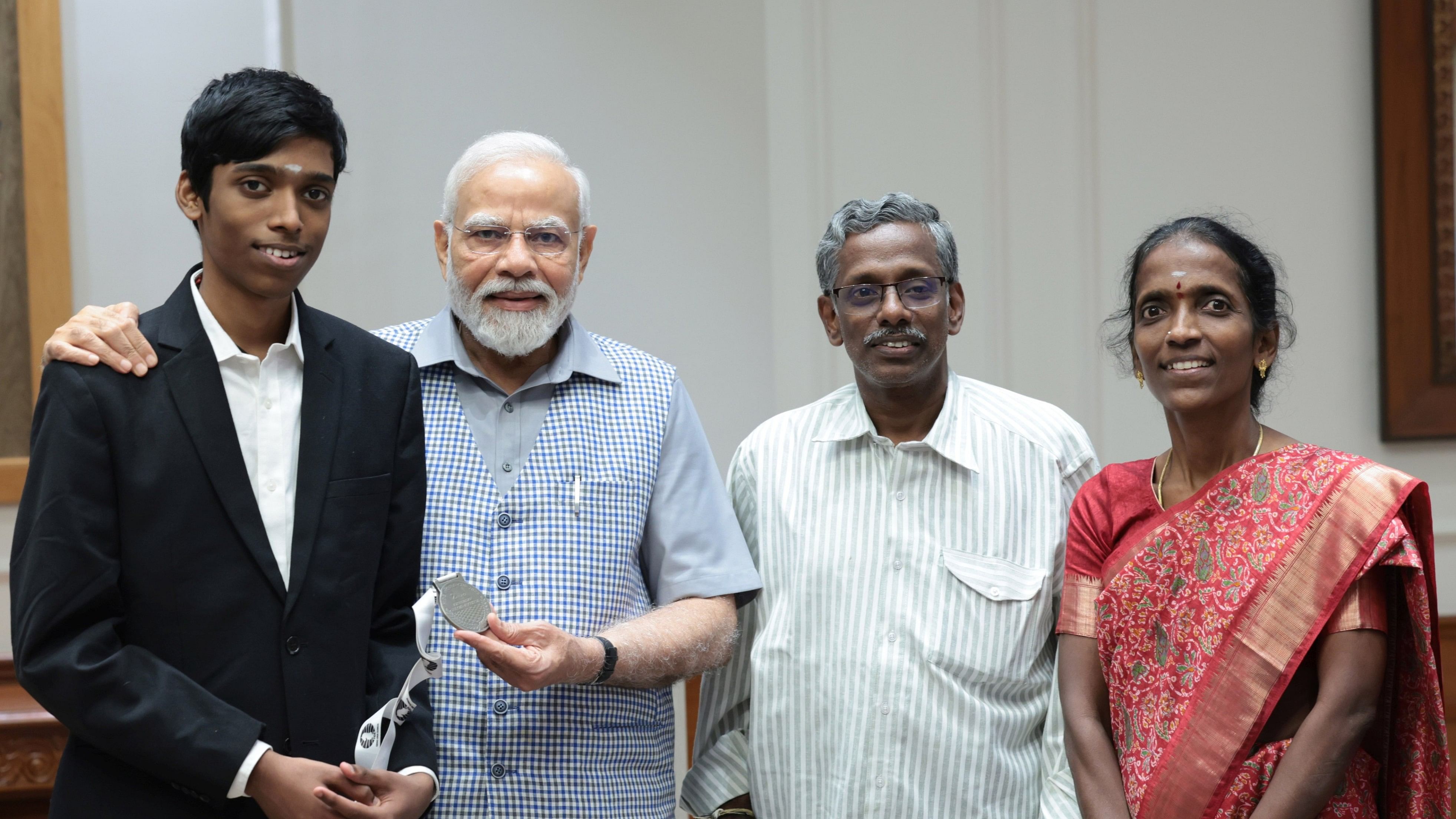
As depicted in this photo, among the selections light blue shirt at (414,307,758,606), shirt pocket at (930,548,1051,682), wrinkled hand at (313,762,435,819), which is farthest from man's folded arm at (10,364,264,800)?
shirt pocket at (930,548,1051,682)

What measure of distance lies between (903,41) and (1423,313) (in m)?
1.51

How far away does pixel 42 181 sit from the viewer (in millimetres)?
2686

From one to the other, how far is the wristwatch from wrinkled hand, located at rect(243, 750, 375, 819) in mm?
383

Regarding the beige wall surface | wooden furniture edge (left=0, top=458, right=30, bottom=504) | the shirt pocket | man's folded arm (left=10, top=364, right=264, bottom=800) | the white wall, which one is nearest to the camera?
man's folded arm (left=10, top=364, right=264, bottom=800)

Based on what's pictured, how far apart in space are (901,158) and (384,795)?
2.19 m

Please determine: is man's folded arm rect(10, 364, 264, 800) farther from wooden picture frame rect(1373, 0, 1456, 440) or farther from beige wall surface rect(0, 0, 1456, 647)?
wooden picture frame rect(1373, 0, 1456, 440)

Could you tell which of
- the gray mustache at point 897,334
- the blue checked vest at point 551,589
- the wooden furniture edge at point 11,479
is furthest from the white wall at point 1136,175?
the wooden furniture edge at point 11,479

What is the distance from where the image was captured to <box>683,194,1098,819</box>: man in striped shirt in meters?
1.82

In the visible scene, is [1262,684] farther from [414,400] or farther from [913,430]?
[414,400]

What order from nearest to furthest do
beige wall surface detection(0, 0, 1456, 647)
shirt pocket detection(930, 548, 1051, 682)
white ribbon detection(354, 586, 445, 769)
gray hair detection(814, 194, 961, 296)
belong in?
white ribbon detection(354, 586, 445, 769) → shirt pocket detection(930, 548, 1051, 682) → gray hair detection(814, 194, 961, 296) → beige wall surface detection(0, 0, 1456, 647)

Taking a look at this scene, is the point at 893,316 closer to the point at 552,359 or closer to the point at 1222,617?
the point at 552,359

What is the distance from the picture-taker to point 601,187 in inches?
122

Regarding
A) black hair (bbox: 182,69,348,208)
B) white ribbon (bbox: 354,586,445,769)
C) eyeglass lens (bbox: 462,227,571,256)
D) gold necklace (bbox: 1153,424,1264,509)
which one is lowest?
white ribbon (bbox: 354,586,445,769)

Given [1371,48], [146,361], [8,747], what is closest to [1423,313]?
[1371,48]
